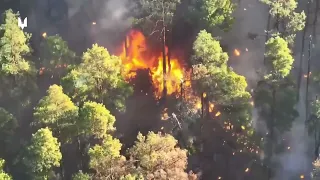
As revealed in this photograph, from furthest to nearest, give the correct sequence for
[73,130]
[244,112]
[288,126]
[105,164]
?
1. [288,126]
2. [244,112]
3. [73,130]
4. [105,164]

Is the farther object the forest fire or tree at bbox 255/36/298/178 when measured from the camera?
the forest fire

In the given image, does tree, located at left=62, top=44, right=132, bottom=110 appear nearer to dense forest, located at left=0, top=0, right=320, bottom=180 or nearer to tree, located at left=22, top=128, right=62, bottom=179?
dense forest, located at left=0, top=0, right=320, bottom=180

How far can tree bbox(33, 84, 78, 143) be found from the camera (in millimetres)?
31109

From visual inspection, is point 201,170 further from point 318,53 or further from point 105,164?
point 318,53

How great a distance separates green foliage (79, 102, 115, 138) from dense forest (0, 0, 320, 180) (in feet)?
0.21

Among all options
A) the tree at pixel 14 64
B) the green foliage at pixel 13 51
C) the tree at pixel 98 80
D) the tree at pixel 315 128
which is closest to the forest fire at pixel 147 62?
the tree at pixel 98 80

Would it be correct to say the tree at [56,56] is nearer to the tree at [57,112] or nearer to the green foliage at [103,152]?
the tree at [57,112]

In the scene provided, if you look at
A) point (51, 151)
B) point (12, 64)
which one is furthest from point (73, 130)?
point (12, 64)

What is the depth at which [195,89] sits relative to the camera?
3500cm

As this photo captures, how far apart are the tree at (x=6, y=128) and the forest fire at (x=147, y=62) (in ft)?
25.5

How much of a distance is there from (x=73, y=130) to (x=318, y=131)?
15.2 metres

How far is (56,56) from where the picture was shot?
118 ft

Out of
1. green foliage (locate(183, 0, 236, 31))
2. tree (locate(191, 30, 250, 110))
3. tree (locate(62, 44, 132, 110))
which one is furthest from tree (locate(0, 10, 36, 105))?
green foliage (locate(183, 0, 236, 31))

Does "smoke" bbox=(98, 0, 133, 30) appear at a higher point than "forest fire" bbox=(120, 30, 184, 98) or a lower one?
higher
